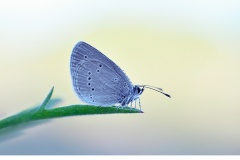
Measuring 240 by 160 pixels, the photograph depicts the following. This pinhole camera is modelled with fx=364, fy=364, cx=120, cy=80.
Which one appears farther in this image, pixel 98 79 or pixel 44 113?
pixel 98 79

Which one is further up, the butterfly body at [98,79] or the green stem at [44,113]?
the butterfly body at [98,79]

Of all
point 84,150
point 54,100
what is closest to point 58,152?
point 84,150

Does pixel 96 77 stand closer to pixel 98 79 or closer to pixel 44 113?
pixel 98 79

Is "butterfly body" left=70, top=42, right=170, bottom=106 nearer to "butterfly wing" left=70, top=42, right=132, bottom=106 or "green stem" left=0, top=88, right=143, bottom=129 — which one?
"butterfly wing" left=70, top=42, right=132, bottom=106

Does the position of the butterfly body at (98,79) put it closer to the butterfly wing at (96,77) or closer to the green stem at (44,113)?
the butterfly wing at (96,77)

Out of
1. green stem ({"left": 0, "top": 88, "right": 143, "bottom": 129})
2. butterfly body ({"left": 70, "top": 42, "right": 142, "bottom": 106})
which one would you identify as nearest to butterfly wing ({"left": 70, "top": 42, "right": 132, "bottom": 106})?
butterfly body ({"left": 70, "top": 42, "right": 142, "bottom": 106})

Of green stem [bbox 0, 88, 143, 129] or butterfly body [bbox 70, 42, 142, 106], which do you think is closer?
green stem [bbox 0, 88, 143, 129]

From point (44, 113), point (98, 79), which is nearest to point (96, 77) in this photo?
point (98, 79)

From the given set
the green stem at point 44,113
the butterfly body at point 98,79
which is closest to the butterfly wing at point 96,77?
the butterfly body at point 98,79
